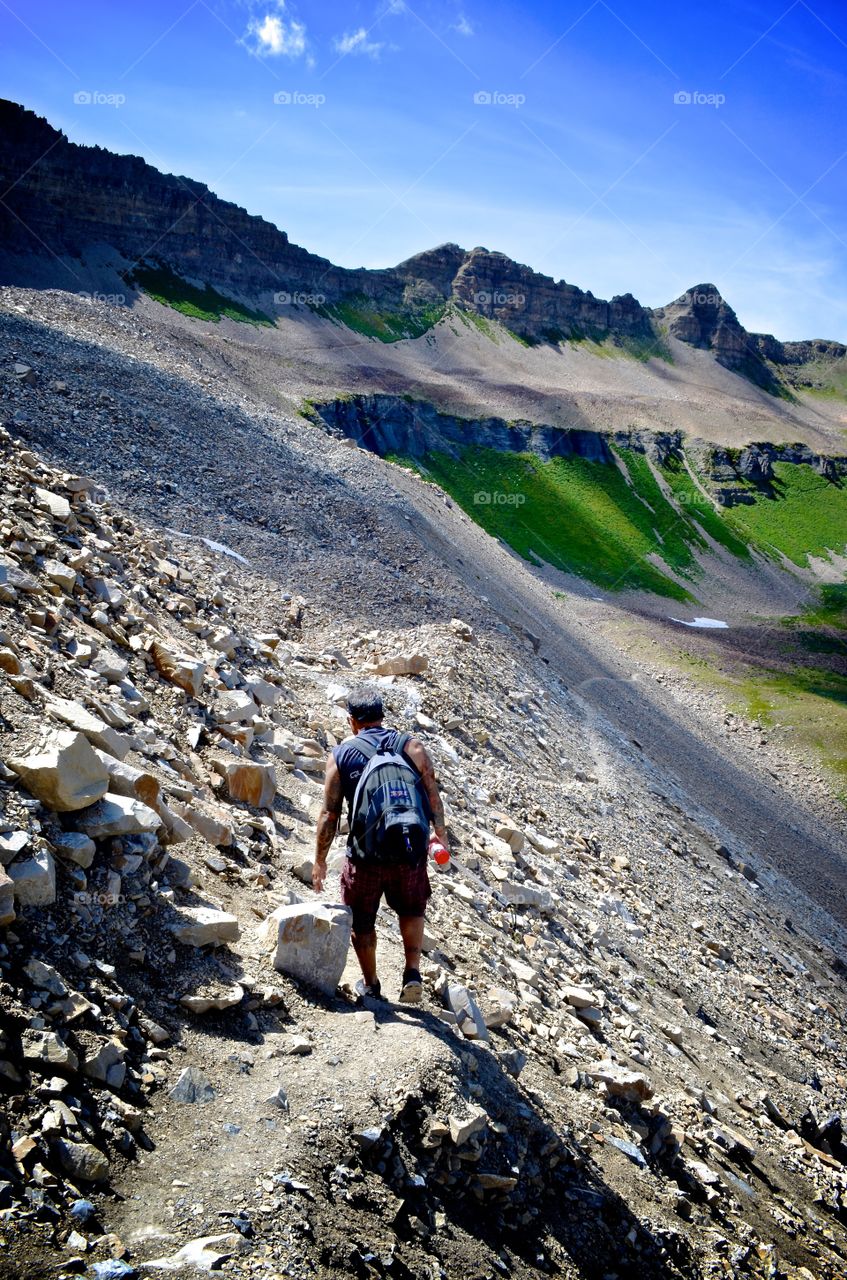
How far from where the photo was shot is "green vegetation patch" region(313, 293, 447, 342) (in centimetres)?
9800

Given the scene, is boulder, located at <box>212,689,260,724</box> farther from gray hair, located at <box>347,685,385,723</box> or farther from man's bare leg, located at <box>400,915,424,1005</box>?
man's bare leg, located at <box>400,915,424,1005</box>

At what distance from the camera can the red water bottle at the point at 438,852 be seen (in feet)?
19.2

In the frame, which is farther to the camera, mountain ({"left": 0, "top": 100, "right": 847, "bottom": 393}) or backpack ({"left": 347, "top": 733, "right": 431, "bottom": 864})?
mountain ({"left": 0, "top": 100, "right": 847, "bottom": 393})

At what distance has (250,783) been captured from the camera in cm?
845

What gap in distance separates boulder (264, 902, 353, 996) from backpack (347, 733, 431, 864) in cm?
52

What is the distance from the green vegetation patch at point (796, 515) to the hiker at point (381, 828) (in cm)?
8788

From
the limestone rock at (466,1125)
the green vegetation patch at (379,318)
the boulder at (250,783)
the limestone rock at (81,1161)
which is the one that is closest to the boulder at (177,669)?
the boulder at (250,783)

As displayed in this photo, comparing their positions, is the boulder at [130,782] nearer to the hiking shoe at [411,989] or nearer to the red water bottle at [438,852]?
the red water bottle at [438,852]

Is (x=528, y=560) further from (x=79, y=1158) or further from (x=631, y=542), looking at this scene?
(x=79, y=1158)

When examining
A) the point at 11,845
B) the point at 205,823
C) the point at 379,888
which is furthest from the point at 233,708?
the point at 11,845

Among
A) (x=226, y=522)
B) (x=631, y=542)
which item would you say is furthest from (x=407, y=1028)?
(x=631, y=542)

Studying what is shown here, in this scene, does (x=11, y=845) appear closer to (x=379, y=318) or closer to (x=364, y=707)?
(x=364, y=707)

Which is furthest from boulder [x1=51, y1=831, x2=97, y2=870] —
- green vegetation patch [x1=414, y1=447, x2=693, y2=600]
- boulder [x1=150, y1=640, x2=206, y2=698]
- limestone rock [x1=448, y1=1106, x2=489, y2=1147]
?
green vegetation patch [x1=414, y1=447, x2=693, y2=600]

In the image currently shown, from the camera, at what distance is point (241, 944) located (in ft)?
19.6
